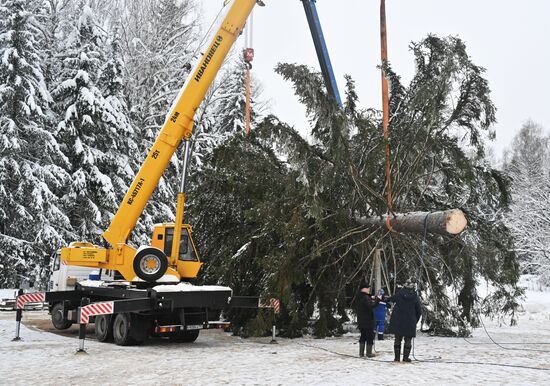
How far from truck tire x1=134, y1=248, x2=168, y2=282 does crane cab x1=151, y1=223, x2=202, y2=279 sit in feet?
2.80

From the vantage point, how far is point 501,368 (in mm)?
8555

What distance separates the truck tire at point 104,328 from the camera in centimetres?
1191

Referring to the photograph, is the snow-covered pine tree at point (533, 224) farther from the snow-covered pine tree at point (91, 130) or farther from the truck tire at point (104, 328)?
the truck tire at point (104, 328)

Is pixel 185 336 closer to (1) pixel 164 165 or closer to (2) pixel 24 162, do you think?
(1) pixel 164 165

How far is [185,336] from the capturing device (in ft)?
40.7

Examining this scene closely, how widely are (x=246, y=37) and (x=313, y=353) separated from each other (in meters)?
8.20

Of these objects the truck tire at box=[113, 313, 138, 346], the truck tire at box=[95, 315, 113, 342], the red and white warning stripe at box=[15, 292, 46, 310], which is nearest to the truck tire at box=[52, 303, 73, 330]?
the red and white warning stripe at box=[15, 292, 46, 310]

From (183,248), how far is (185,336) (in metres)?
1.89

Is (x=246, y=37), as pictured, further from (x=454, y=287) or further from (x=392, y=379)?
(x=392, y=379)

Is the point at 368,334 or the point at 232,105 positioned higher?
the point at 232,105

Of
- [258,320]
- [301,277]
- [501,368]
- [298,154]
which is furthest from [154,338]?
[501,368]

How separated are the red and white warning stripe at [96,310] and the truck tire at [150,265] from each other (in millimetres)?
926

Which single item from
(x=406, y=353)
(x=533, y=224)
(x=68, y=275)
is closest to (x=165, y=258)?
(x=406, y=353)

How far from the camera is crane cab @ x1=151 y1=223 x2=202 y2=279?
12578mm
